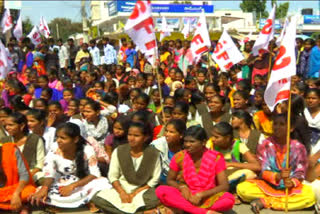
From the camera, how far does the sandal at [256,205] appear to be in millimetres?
4367

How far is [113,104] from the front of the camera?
691cm

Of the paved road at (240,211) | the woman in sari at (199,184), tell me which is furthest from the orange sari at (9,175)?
the woman in sari at (199,184)

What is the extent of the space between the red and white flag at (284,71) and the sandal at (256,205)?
3.11ft

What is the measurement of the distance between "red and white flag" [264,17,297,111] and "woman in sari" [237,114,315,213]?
29cm

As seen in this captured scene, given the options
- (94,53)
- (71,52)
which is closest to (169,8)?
(71,52)

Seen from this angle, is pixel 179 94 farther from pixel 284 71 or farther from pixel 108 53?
pixel 108 53

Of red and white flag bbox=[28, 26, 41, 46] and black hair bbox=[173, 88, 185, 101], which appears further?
red and white flag bbox=[28, 26, 41, 46]

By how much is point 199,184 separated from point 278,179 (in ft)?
2.81

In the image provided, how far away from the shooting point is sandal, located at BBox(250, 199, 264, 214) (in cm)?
437

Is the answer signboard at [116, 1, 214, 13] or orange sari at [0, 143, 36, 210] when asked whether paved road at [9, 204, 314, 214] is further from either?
signboard at [116, 1, 214, 13]

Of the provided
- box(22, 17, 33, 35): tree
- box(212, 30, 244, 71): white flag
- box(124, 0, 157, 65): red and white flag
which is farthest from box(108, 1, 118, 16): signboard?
box(124, 0, 157, 65): red and white flag

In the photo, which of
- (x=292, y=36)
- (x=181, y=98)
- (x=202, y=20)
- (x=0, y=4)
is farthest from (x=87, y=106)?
(x=0, y=4)

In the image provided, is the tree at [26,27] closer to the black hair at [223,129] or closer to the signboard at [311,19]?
the signboard at [311,19]

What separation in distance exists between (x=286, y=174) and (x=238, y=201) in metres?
0.74
